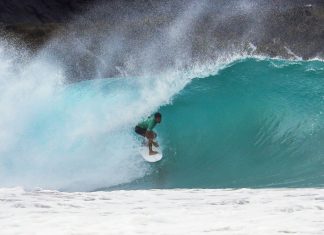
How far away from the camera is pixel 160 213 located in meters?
3.84

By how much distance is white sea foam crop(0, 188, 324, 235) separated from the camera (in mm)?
3195

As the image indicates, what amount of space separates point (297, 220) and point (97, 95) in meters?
9.04

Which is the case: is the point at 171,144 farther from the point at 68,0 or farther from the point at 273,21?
the point at 68,0

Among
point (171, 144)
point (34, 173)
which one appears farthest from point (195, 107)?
point (34, 173)

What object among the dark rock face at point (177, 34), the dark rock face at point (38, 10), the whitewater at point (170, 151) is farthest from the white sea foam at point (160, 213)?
the dark rock face at point (38, 10)

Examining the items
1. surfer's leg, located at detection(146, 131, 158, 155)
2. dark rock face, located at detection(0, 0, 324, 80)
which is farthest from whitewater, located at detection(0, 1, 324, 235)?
dark rock face, located at detection(0, 0, 324, 80)

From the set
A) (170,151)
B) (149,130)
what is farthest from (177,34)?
(149,130)

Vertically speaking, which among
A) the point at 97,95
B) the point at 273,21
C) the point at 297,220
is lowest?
the point at 297,220

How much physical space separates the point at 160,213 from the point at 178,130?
6.85m

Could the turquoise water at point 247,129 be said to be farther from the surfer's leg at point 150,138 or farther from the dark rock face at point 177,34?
the dark rock face at point 177,34

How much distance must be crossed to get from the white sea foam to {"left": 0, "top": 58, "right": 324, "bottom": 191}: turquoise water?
3384 millimetres

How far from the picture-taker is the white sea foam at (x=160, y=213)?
3.20 metres

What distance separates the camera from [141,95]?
452 inches

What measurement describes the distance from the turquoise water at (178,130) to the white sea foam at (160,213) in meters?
3.38
